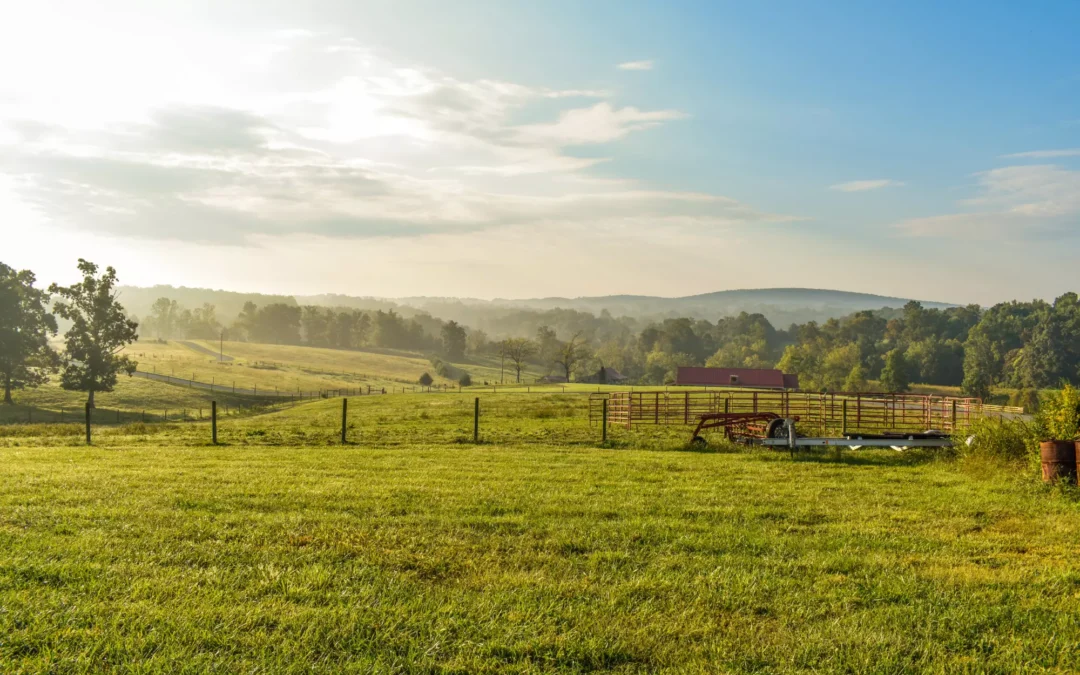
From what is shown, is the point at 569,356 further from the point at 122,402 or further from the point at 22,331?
the point at 22,331

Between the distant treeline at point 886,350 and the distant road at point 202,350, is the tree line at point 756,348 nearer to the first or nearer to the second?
the distant treeline at point 886,350

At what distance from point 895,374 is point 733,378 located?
26.3 m

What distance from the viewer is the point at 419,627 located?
5.55m

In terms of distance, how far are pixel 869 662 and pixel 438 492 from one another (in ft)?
24.4

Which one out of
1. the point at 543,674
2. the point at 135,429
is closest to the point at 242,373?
the point at 135,429

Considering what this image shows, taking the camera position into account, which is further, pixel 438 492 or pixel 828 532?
pixel 438 492

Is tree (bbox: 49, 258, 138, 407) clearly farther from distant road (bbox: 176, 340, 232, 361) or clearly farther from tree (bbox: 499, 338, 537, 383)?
tree (bbox: 499, 338, 537, 383)

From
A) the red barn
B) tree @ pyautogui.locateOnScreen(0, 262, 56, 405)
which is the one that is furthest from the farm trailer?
the red barn

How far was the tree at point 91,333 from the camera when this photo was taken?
66.1 m

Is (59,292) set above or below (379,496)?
above

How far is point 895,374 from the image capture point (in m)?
114

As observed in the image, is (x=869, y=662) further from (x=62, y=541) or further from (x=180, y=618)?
(x=62, y=541)

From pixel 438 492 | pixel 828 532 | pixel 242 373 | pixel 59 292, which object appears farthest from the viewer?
pixel 242 373

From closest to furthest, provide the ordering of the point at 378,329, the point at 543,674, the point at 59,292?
the point at 543,674, the point at 59,292, the point at 378,329
